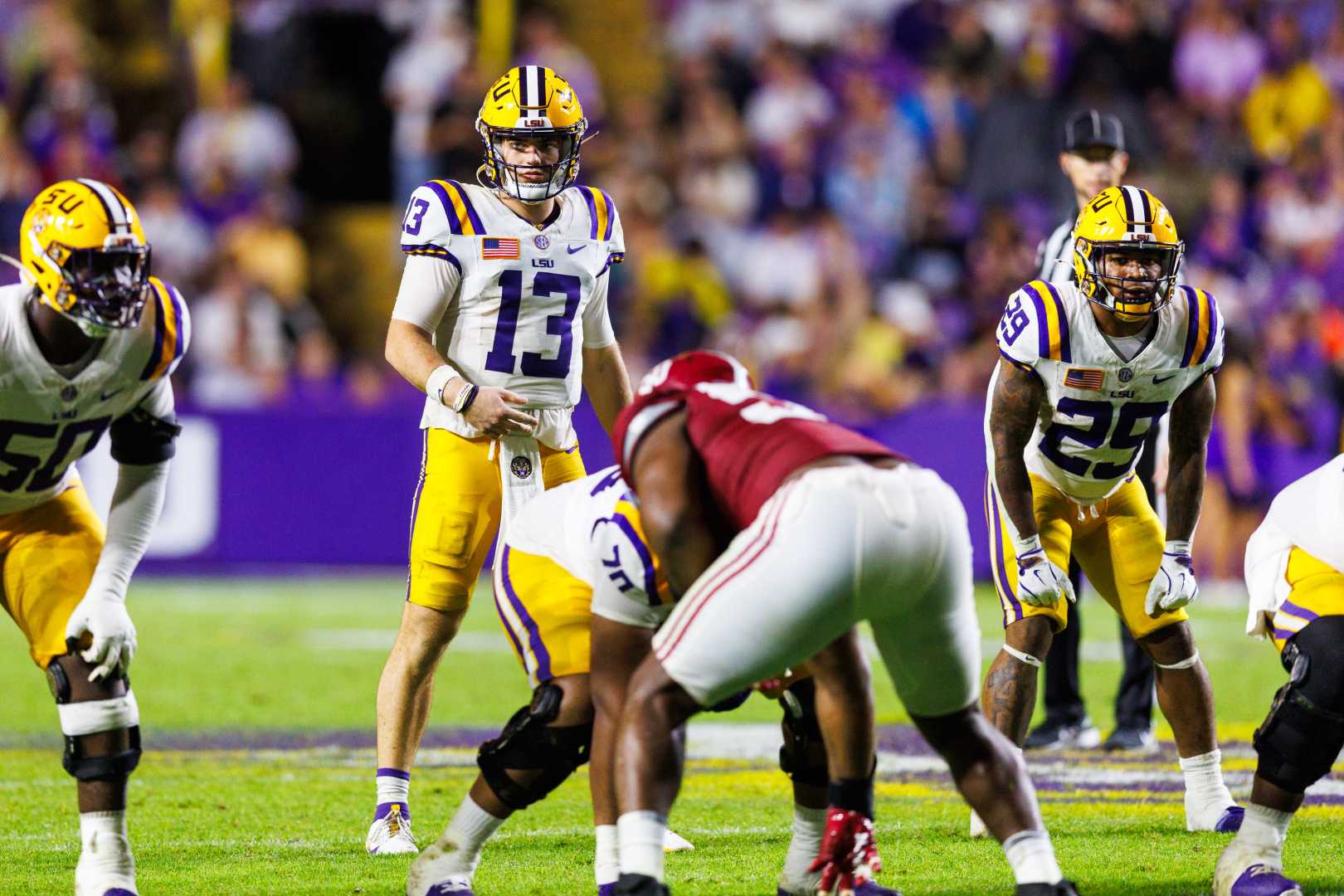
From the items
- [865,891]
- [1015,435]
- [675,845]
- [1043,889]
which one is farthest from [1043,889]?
[1015,435]

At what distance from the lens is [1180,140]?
14852 millimetres

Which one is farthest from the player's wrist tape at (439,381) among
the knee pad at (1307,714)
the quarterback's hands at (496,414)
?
the knee pad at (1307,714)

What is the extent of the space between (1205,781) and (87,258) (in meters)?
3.67

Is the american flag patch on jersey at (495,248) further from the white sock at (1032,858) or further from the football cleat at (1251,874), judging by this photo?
the football cleat at (1251,874)

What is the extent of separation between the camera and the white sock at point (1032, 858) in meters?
4.01

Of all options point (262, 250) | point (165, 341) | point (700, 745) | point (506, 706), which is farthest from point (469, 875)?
point (262, 250)

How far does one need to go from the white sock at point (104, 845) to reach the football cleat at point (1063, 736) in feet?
12.9

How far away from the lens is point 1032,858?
4027 millimetres

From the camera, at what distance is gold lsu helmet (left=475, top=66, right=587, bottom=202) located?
19.2ft

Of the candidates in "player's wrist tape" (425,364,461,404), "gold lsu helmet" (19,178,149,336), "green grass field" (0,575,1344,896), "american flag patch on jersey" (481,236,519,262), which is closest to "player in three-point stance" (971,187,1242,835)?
"green grass field" (0,575,1344,896)

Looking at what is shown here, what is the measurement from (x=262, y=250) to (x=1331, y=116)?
855 centimetres

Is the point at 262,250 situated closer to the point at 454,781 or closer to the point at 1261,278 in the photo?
the point at 1261,278

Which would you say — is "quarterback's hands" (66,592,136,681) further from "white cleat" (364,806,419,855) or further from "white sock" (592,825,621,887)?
"white sock" (592,825,621,887)

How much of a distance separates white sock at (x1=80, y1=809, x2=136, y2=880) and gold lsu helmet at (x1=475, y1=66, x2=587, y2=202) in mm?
2317
